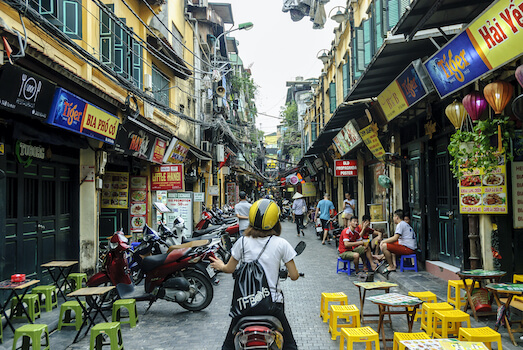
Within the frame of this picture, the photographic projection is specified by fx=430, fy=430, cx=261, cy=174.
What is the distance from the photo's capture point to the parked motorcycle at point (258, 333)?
3.34 meters

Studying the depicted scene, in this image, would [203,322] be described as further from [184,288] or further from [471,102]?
[471,102]

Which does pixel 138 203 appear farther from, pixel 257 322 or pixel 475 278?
pixel 257 322

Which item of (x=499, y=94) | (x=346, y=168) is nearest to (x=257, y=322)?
(x=499, y=94)

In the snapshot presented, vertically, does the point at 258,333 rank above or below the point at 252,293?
below

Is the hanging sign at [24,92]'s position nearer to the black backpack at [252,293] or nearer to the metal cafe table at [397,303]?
the black backpack at [252,293]

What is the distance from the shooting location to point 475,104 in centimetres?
613

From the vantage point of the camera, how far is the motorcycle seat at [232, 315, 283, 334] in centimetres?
344

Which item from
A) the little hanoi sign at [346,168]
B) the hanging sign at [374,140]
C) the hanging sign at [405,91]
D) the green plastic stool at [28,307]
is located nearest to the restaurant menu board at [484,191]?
the hanging sign at [405,91]

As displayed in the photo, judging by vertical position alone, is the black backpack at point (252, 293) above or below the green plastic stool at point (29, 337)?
above

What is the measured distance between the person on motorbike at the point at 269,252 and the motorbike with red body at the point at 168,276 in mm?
3189

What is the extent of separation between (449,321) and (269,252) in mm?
2622

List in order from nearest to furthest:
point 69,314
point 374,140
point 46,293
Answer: point 69,314, point 46,293, point 374,140

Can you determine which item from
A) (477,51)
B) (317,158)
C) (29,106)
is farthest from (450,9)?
(317,158)

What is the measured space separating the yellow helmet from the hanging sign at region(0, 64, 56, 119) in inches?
153
